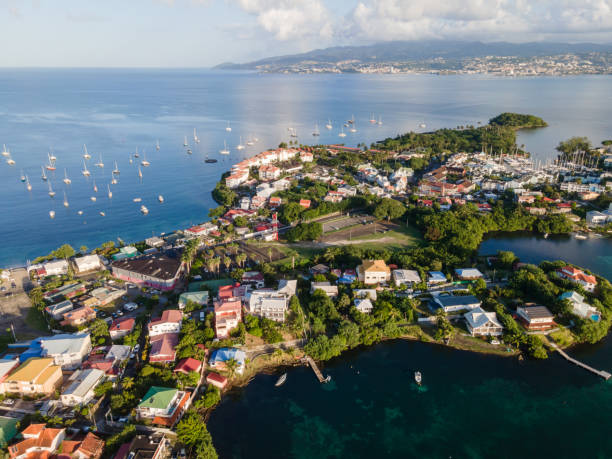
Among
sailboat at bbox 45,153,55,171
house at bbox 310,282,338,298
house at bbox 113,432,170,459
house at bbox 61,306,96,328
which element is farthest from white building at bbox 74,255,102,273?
sailboat at bbox 45,153,55,171

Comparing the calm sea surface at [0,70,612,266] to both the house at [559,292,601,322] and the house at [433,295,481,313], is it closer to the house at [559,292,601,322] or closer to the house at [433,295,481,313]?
the house at [433,295,481,313]

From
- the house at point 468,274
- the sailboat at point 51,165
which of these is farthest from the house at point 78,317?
the sailboat at point 51,165

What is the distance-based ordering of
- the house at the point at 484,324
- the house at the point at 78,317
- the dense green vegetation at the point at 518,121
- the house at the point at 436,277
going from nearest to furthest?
1. the house at the point at 484,324
2. the house at the point at 78,317
3. the house at the point at 436,277
4. the dense green vegetation at the point at 518,121

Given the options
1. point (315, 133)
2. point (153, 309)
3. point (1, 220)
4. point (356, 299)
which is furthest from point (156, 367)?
point (315, 133)

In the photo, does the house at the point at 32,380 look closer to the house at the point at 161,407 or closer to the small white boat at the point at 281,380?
the house at the point at 161,407

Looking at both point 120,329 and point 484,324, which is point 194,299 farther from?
point 484,324
